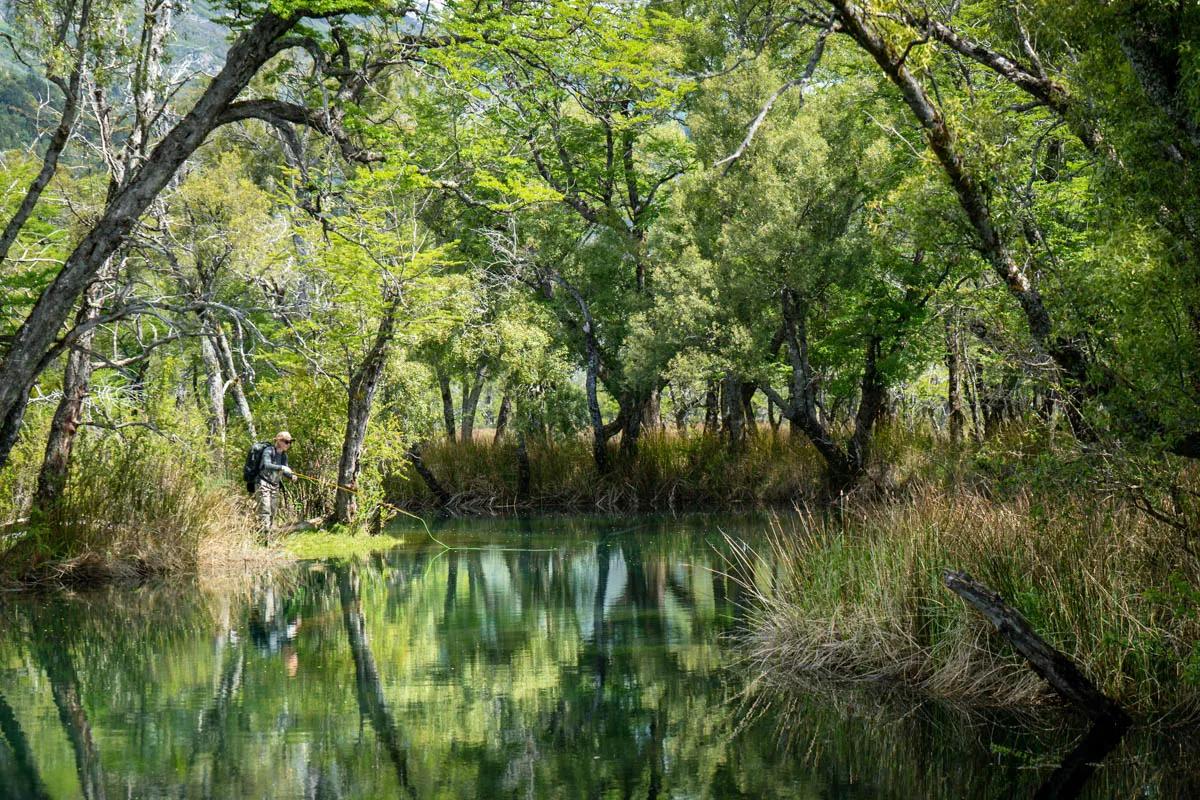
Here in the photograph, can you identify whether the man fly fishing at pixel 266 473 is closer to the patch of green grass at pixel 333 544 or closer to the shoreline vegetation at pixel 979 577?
the patch of green grass at pixel 333 544

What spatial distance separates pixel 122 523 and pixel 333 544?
463 centimetres

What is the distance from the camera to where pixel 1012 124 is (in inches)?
451

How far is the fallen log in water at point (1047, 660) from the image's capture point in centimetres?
714

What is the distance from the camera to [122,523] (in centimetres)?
1477

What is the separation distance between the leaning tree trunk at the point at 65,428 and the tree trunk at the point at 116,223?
300 cm

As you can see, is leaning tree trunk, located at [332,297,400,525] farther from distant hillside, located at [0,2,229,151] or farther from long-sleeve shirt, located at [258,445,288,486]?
distant hillside, located at [0,2,229,151]

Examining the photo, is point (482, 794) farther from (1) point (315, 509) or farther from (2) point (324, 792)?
(1) point (315, 509)

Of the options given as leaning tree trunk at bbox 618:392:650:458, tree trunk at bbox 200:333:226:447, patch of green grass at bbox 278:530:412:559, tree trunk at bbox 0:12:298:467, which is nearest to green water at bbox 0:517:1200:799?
tree trunk at bbox 0:12:298:467

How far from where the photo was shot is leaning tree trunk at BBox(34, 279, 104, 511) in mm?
14070

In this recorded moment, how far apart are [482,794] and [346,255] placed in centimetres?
1316

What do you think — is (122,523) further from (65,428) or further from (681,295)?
(681,295)

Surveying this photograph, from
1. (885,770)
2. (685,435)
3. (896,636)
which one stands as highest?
(685,435)

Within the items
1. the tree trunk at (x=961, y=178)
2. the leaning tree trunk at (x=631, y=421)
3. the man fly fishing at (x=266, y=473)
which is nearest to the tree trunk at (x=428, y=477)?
the leaning tree trunk at (x=631, y=421)

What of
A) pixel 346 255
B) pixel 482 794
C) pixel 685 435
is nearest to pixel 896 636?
pixel 482 794
